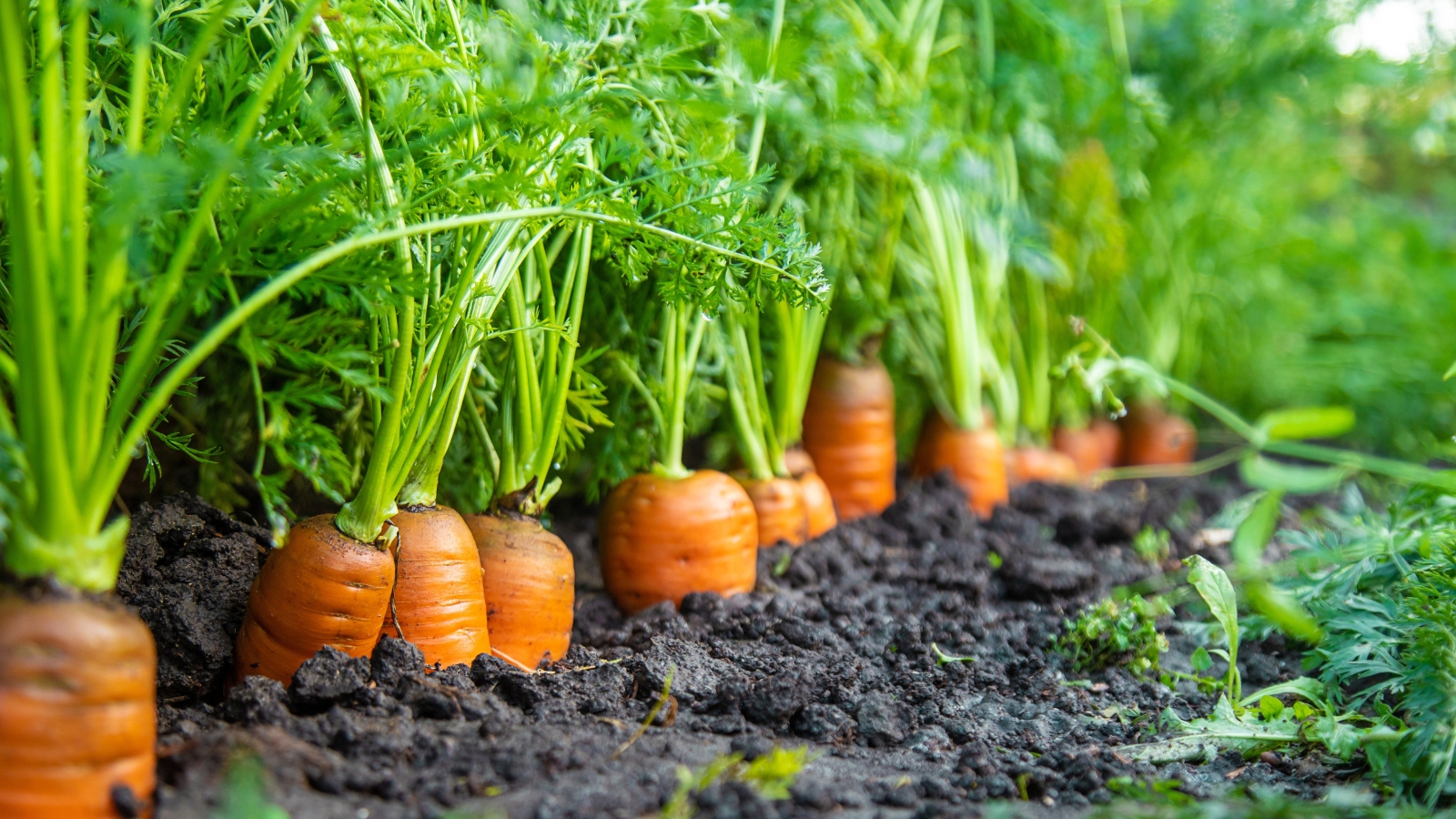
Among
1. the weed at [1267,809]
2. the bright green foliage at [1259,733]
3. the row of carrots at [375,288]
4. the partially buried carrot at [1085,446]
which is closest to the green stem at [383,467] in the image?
the row of carrots at [375,288]

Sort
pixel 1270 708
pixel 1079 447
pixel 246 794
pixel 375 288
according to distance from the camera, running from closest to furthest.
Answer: pixel 246 794 → pixel 375 288 → pixel 1270 708 → pixel 1079 447

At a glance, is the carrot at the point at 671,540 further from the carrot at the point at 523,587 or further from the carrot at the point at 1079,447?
the carrot at the point at 1079,447

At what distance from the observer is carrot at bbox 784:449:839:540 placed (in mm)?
2443

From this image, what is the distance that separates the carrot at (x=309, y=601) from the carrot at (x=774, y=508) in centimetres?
99

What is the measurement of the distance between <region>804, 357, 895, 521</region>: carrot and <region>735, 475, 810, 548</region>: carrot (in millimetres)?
324

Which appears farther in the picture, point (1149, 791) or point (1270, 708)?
point (1270, 708)

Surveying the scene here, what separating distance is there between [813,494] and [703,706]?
979 mm

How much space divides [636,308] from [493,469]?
462 millimetres

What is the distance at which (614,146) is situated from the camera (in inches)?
57.4

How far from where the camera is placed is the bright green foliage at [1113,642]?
1.77 meters

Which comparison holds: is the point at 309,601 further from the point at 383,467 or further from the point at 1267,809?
the point at 1267,809

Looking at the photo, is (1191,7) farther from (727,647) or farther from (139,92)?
(139,92)

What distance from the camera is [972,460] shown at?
282cm

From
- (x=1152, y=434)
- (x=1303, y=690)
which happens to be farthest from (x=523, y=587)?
(x=1152, y=434)
